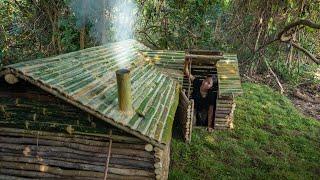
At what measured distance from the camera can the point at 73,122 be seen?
21.4ft

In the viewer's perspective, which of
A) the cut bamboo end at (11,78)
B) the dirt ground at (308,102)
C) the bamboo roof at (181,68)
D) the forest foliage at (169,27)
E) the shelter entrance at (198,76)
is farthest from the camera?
the dirt ground at (308,102)

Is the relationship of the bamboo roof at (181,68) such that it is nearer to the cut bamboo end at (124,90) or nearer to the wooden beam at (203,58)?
the wooden beam at (203,58)

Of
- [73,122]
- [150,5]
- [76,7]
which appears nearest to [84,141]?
[73,122]

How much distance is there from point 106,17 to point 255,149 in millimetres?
8491

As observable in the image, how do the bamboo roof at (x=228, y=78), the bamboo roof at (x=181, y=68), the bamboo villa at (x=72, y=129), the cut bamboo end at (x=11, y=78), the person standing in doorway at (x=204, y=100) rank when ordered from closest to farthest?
1. the cut bamboo end at (x=11, y=78)
2. the bamboo villa at (x=72, y=129)
3. the bamboo roof at (x=181, y=68)
4. the bamboo roof at (x=228, y=78)
5. the person standing in doorway at (x=204, y=100)

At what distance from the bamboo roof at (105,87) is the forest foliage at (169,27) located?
5454 mm

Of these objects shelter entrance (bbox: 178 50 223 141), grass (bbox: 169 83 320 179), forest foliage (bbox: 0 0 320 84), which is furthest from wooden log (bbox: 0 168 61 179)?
forest foliage (bbox: 0 0 320 84)

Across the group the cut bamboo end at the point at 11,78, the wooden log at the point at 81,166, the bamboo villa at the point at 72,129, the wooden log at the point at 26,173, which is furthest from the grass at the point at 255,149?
the cut bamboo end at the point at 11,78

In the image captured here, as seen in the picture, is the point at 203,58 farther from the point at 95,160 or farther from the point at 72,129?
the point at 72,129

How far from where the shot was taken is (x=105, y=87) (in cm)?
759

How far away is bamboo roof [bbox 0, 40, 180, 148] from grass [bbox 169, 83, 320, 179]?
195cm

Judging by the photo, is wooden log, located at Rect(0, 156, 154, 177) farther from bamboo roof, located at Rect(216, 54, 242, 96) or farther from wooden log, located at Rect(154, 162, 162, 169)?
bamboo roof, located at Rect(216, 54, 242, 96)

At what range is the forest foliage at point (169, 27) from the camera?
1540 cm

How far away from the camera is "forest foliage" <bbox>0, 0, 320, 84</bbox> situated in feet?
50.5
